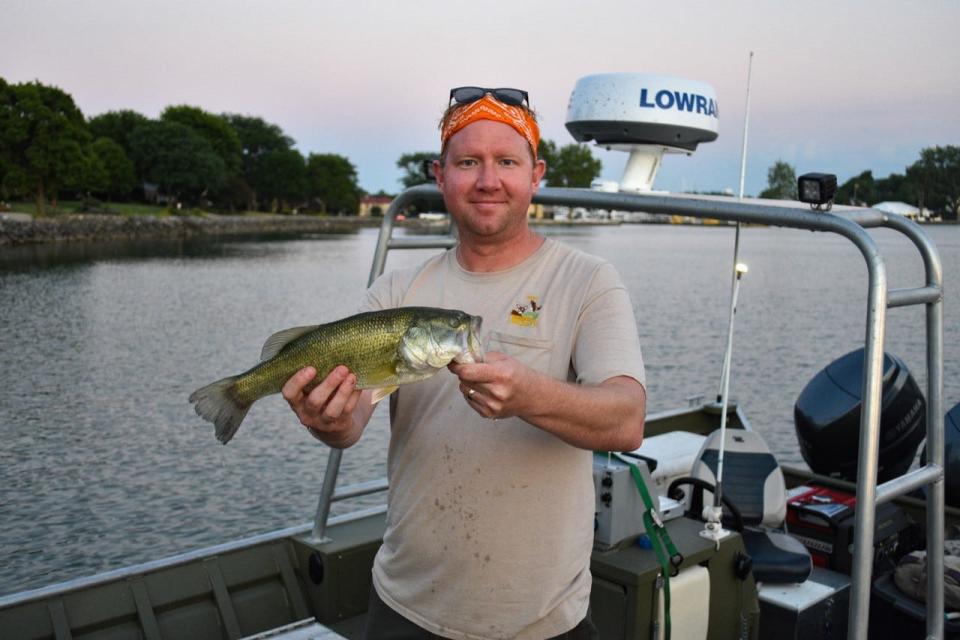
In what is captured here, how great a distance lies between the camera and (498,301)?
9.20ft

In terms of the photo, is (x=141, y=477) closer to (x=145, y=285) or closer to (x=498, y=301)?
(x=498, y=301)

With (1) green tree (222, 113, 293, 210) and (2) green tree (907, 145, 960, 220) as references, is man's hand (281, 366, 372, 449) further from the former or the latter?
(1) green tree (222, 113, 293, 210)

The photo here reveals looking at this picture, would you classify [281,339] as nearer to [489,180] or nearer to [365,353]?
[365,353]

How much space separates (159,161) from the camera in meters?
105

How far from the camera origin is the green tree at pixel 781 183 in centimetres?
554

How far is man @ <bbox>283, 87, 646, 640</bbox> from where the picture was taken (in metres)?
2.68

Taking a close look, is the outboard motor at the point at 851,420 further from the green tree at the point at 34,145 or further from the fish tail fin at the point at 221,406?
the green tree at the point at 34,145

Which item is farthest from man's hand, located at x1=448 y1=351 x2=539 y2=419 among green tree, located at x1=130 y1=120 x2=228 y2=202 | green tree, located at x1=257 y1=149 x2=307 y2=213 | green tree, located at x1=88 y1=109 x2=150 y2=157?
green tree, located at x1=257 y1=149 x2=307 y2=213

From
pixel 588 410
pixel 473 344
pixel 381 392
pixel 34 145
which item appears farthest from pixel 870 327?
pixel 34 145

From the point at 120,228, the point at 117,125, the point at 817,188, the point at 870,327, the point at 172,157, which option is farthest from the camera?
the point at 117,125

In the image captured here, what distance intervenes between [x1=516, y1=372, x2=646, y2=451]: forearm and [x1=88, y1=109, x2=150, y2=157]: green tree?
115 metres

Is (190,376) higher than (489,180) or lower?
lower

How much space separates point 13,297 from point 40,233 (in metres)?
35.1

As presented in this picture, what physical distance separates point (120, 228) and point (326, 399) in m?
80.8
